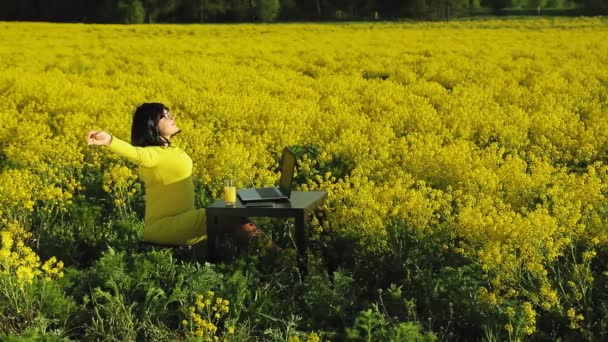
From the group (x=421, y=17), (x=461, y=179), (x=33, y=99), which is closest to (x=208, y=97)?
(x=33, y=99)

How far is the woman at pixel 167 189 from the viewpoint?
5.39 m

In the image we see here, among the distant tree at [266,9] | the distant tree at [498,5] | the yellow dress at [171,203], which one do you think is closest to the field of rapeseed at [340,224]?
the yellow dress at [171,203]

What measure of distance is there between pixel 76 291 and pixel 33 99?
8.03 meters

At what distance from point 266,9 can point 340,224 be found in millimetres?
62278

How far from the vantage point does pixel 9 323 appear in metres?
4.66

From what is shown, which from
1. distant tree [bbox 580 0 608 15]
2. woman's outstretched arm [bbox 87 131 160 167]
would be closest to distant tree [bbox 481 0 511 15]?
distant tree [bbox 580 0 608 15]

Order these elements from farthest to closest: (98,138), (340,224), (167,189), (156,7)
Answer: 1. (156,7)
2. (340,224)
3. (167,189)
4. (98,138)

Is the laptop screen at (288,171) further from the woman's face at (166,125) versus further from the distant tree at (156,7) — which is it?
the distant tree at (156,7)

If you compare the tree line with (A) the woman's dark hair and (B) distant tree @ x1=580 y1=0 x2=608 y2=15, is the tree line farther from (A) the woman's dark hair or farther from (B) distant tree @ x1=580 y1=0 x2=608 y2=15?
(A) the woman's dark hair

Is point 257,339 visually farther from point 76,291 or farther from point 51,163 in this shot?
point 51,163

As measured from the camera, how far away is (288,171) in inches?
213

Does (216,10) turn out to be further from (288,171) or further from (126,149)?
(126,149)

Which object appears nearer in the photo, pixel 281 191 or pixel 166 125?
pixel 166 125

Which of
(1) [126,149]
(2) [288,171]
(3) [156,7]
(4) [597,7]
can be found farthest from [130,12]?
(1) [126,149]
